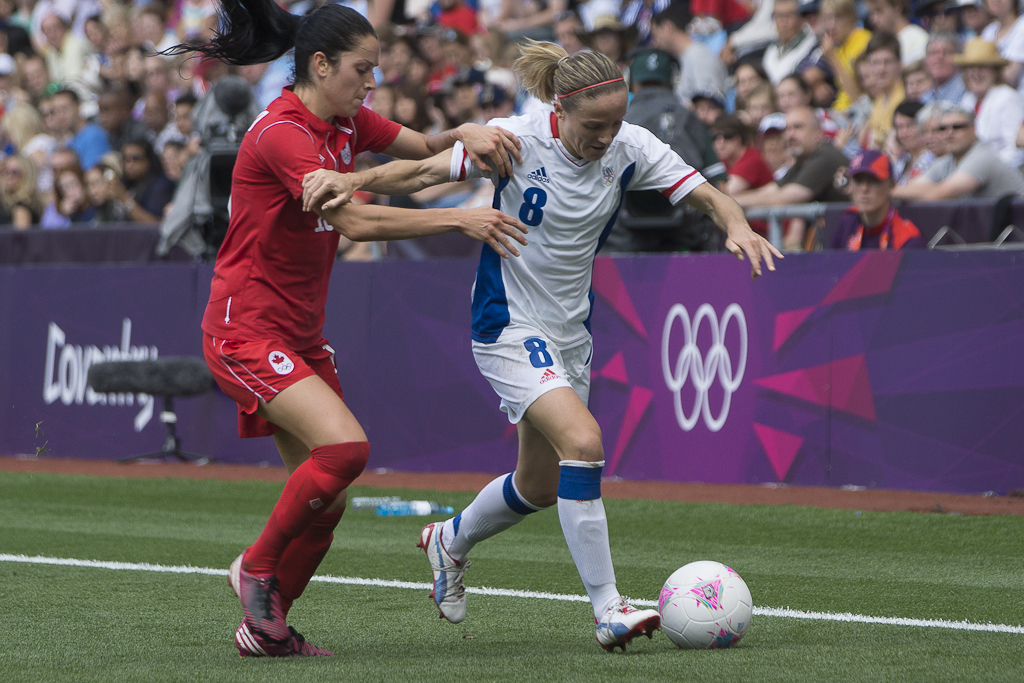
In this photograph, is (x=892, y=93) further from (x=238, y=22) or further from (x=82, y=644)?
(x=82, y=644)

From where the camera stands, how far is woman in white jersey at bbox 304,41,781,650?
15.0 ft

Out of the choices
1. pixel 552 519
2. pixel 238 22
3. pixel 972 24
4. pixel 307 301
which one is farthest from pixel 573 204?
pixel 972 24

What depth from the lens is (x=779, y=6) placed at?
12.5 meters

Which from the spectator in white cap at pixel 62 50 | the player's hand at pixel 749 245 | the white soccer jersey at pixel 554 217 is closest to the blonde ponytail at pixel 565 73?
the white soccer jersey at pixel 554 217

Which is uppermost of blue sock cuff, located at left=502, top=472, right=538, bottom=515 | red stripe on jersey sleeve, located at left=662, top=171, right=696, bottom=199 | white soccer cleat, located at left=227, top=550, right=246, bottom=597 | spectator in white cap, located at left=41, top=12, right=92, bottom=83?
red stripe on jersey sleeve, located at left=662, top=171, right=696, bottom=199

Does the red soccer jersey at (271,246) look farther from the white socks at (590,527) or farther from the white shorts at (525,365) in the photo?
the white socks at (590,527)

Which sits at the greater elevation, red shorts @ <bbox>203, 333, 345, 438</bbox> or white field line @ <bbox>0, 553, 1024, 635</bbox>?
red shorts @ <bbox>203, 333, 345, 438</bbox>

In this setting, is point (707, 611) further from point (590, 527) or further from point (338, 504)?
point (338, 504)

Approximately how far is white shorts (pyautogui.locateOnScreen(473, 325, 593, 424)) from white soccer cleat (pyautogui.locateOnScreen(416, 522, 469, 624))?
0.70 m

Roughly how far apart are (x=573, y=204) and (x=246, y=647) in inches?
77.5

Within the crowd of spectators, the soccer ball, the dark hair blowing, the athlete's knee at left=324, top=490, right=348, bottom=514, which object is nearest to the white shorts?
the athlete's knee at left=324, top=490, right=348, bottom=514

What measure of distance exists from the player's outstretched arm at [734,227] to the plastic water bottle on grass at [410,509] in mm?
3924

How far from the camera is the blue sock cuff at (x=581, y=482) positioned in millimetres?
4566

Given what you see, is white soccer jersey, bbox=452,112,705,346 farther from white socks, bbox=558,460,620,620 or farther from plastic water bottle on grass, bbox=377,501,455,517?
plastic water bottle on grass, bbox=377,501,455,517
